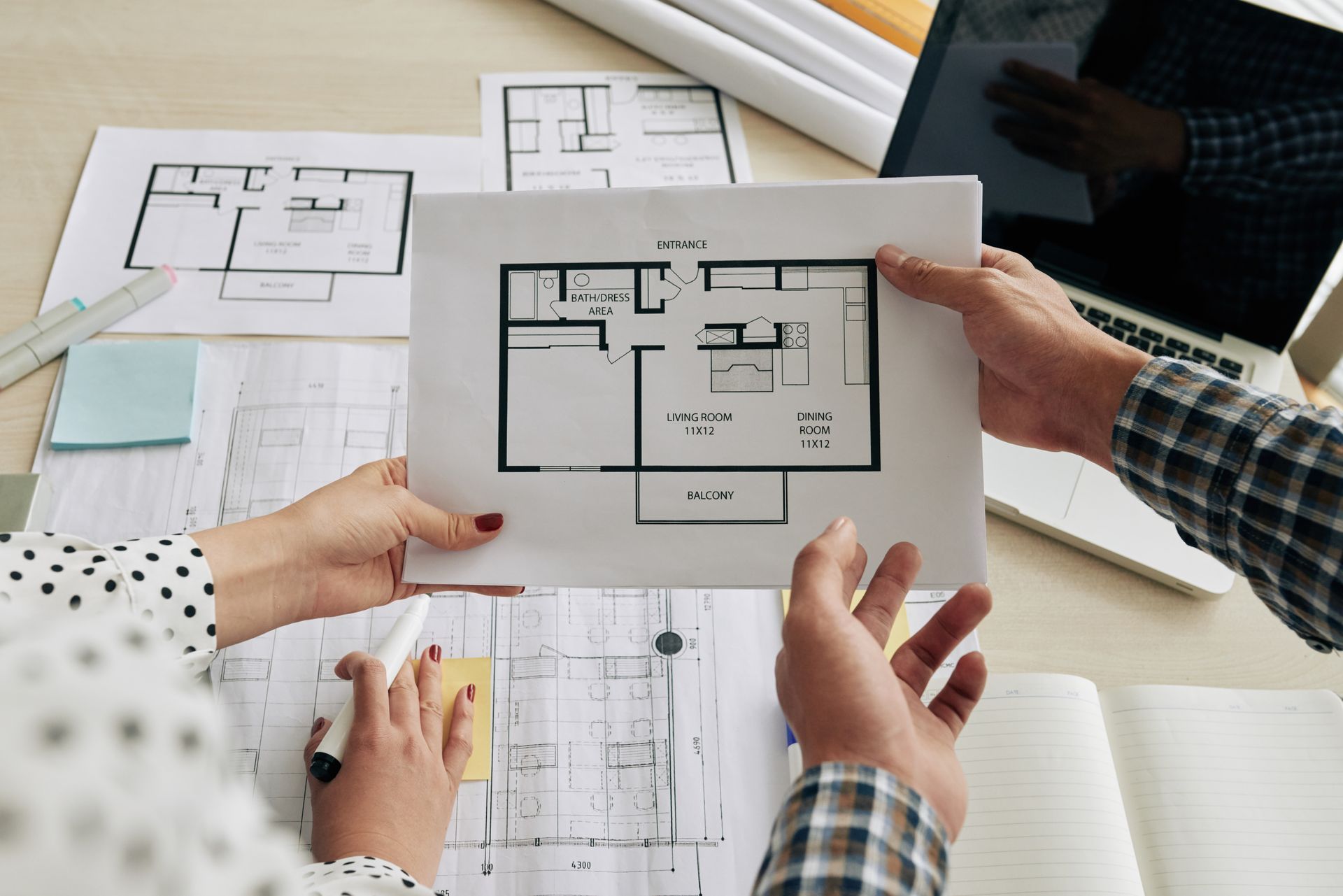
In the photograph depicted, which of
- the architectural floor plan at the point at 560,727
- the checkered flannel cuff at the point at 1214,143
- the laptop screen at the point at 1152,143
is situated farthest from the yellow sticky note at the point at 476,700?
the checkered flannel cuff at the point at 1214,143

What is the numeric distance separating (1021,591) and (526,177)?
693 mm

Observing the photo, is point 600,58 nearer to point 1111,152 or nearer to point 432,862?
point 1111,152

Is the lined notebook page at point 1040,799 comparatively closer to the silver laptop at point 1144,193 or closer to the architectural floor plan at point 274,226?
the silver laptop at point 1144,193

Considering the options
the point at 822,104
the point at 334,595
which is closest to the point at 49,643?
the point at 334,595

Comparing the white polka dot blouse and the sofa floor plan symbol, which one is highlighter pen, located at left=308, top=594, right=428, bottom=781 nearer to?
the sofa floor plan symbol

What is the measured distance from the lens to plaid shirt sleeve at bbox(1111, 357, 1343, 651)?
0.55 m

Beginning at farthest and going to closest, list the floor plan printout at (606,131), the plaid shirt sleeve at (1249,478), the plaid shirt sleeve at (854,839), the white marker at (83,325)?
1. the floor plan printout at (606,131)
2. the white marker at (83,325)
3. the plaid shirt sleeve at (1249,478)
4. the plaid shirt sleeve at (854,839)

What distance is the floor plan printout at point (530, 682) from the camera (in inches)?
26.6

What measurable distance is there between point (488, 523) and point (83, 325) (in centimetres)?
54

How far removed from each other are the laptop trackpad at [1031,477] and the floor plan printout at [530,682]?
0.42ft

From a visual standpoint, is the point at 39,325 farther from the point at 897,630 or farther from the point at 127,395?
the point at 897,630

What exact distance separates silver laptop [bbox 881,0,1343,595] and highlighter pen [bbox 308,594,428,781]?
0.53 m

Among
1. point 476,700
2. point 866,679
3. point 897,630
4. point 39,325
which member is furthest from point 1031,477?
point 39,325

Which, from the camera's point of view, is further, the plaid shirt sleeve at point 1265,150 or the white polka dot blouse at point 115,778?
the plaid shirt sleeve at point 1265,150
